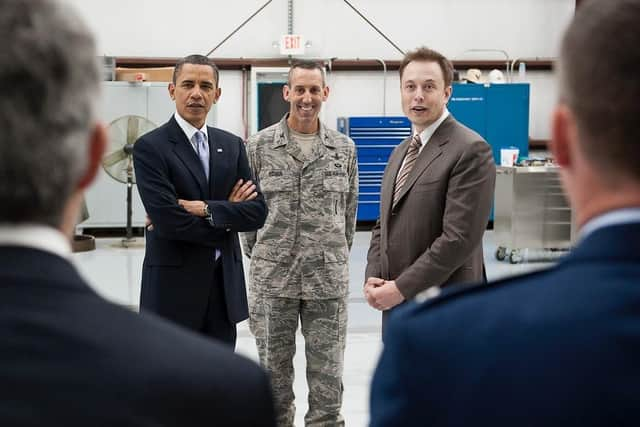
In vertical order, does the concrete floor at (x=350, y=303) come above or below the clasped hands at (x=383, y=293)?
below

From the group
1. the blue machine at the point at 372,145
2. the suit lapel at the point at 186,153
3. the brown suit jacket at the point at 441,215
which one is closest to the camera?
the brown suit jacket at the point at 441,215

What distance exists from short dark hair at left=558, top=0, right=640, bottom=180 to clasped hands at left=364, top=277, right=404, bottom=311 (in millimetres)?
2150

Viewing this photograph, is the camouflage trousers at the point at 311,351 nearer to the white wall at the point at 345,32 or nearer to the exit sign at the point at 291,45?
the exit sign at the point at 291,45

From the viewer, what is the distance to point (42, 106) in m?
0.74

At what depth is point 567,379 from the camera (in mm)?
810

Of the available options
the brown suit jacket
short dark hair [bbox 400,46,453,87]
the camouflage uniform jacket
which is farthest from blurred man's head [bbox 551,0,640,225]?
the camouflage uniform jacket

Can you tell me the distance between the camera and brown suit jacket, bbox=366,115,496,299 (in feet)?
9.68

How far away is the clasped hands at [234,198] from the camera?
3.20 meters

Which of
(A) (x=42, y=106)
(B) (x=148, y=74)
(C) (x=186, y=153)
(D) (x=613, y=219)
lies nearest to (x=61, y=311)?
(A) (x=42, y=106)

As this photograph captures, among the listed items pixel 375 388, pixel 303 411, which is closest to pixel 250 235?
pixel 303 411

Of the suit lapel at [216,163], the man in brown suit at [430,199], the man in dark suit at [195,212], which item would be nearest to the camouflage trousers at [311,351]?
the man in dark suit at [195,212]

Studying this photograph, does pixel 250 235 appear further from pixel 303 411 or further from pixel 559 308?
pixel 559 308

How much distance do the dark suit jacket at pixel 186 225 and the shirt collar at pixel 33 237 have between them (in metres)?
2.36

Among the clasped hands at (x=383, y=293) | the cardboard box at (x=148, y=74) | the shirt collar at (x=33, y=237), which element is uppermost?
the cardboard box at (x=148, y=74)
